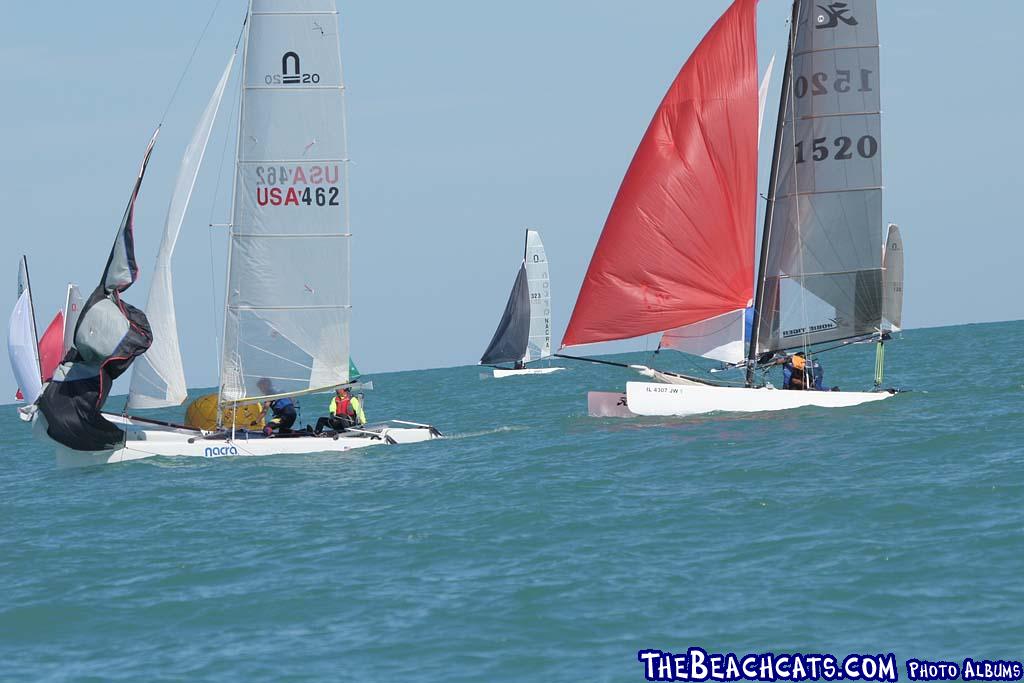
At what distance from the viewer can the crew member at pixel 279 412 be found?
2397 centimetres

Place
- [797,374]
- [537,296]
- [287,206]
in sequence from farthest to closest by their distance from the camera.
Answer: [537,296], [797,374], [287,206]

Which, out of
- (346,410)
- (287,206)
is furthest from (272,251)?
(346,410)

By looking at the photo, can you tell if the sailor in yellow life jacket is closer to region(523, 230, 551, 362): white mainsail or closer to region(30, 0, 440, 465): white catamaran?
region(30, 0, 440, 465): white catamaran

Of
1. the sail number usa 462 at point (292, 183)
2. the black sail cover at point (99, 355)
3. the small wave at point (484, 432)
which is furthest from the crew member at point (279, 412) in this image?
the small wave at point (484, 432)

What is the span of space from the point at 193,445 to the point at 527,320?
1578 inches

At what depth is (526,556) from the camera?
14508 mm

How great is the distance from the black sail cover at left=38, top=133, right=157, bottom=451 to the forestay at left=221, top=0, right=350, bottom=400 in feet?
5.78

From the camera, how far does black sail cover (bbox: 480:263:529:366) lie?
2398 inches

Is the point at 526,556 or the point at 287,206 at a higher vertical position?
the point at 287,206

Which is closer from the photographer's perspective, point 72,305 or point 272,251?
point 272,251

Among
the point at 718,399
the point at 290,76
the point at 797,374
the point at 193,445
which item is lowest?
the point at 193,445

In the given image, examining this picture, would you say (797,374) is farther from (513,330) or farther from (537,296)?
(513,330)

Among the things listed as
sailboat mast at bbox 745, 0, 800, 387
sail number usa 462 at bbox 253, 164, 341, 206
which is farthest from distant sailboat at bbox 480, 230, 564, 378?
sail number usa 462 at bbox 253, 164, 341, 206

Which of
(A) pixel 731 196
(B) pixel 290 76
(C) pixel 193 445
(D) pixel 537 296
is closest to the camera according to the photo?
(C) pixel 193 445
